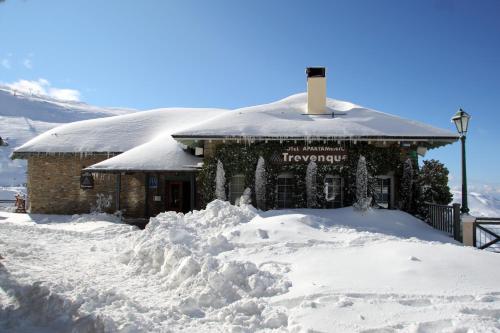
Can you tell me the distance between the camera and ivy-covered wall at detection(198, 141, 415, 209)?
12.5 metres

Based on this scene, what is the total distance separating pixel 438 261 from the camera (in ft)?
18.4

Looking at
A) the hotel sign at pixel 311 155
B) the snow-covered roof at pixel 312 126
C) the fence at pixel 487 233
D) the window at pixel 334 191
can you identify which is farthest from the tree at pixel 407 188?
the fence at pixel 487 233

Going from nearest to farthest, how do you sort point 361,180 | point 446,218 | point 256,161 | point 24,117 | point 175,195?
point 446,218, point 361,180, point 256,161, point 175,195, point 24,117

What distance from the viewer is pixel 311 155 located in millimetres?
12562

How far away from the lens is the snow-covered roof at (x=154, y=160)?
14500 millimetres

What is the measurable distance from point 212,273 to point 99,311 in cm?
155

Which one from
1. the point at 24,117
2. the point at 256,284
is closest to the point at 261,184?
the point at 256,284

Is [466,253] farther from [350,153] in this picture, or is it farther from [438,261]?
[350,153]

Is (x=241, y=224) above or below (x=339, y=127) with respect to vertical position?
below

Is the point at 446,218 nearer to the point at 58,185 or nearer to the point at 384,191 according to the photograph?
the point at 384,191

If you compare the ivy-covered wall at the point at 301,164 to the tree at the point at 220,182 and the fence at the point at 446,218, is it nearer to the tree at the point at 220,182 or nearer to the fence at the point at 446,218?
the tree at the point at 220,182

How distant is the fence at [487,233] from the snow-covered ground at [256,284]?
4.03 metres

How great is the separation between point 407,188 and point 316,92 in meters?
5.28

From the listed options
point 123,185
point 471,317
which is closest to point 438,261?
point 471,317
